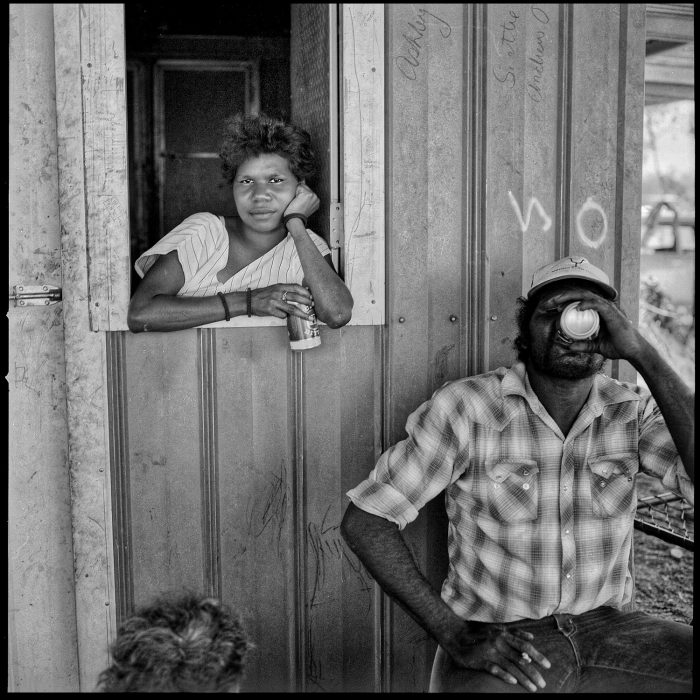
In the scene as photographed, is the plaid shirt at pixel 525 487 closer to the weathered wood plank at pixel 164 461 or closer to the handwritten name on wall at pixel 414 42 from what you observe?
the weathered wood plank at pixel 164 461

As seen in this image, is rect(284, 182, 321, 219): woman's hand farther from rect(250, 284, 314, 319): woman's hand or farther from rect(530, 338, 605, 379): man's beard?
rect(530, 338, 605, 379): man's beard

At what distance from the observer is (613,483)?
7.54 feet

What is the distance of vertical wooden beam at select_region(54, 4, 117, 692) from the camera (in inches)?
91.6

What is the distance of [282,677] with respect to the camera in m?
2.63

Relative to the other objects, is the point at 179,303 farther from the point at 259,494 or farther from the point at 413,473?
the point at 413,473

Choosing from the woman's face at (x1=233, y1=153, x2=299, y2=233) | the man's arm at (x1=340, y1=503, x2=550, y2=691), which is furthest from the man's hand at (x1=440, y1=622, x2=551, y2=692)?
the woman's face at (x1=233, y1=153, x2=299, y2=233)

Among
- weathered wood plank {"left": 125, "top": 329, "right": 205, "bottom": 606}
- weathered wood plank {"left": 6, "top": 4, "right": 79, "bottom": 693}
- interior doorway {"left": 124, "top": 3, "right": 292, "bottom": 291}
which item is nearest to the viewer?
weathered wood plank {"left": 6, "top": 4, "right": 79, "bottom": 693}

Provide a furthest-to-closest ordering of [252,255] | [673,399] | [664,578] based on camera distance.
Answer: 1. [664,578]
2. [252,255]
3. [673,399]

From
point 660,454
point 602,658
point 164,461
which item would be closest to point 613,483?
point 660,454

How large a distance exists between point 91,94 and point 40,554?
1469 mm

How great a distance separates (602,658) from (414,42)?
201cm

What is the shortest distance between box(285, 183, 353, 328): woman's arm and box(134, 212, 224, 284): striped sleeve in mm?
268

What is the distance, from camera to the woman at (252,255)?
94.6 inches

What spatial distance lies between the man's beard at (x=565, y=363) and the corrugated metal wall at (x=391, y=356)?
1.48 ft
